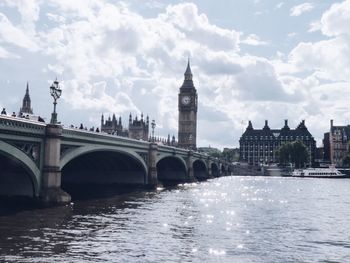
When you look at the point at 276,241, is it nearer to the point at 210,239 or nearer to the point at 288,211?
the point at 210,239

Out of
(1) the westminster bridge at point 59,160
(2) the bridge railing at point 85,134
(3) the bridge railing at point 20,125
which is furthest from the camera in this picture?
(2) the bridge railing at point 85,134

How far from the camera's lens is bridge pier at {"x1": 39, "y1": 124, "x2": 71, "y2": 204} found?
145ft

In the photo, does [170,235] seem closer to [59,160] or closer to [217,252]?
[217,252]

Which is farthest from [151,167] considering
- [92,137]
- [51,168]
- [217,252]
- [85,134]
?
[217,252]

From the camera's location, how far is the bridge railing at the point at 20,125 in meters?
38.3

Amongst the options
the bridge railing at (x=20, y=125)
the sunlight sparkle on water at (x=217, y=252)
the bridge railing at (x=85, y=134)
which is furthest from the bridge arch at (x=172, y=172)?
the sunlight sparkle on water at (x=217, y=252)

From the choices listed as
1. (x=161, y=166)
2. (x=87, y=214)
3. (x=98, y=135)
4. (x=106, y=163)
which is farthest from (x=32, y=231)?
(x=161, y=166)

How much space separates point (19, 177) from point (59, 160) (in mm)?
4210

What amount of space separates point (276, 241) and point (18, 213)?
22289 mm

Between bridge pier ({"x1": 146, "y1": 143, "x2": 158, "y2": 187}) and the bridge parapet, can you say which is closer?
the bridge parapet

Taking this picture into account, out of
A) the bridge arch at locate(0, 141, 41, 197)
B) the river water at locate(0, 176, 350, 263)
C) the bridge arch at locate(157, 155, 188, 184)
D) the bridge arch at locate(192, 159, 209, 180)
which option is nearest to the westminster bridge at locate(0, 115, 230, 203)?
the bridge arch at locate(0, 141, 41, 197)

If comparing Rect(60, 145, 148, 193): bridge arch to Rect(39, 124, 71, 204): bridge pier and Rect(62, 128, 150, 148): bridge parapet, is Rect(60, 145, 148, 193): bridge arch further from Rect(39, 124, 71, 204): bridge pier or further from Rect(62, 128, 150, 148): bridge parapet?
Rect(39, 124, 71, 204): bridge pier

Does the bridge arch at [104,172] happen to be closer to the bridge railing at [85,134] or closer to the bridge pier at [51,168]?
the bridge railing at [85,134]

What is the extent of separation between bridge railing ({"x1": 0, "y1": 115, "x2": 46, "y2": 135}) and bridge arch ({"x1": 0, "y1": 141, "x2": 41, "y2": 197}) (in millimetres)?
2342
